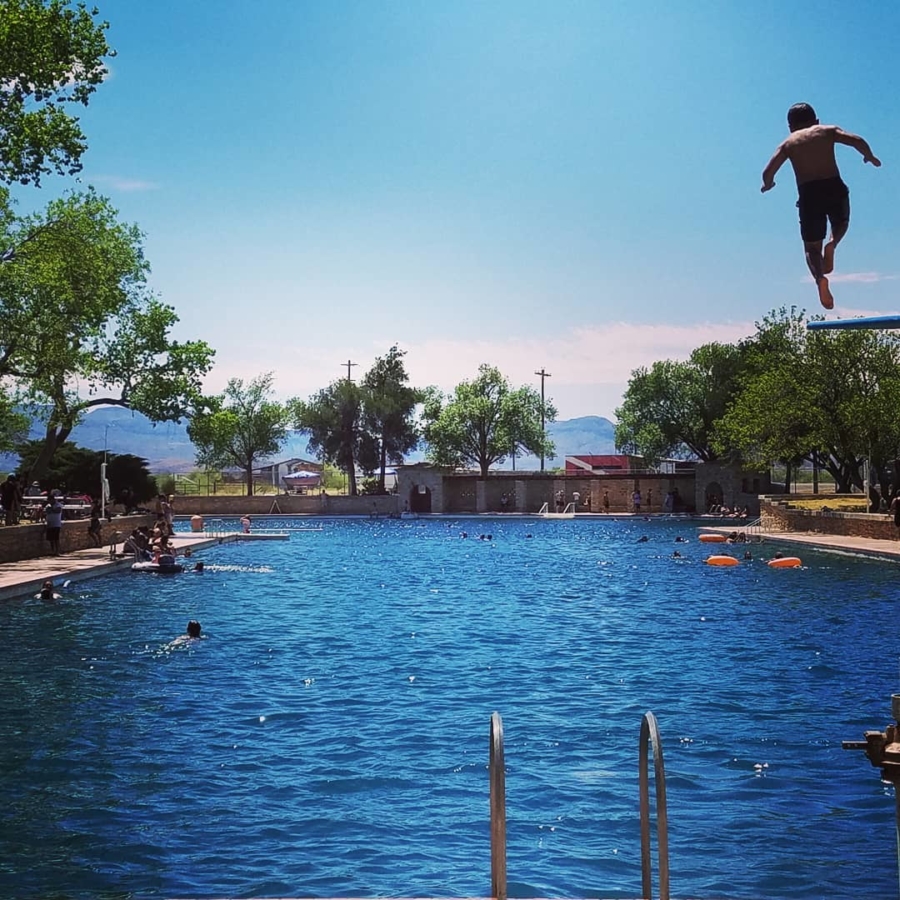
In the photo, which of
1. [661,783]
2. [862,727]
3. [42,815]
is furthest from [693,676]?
[661,783]

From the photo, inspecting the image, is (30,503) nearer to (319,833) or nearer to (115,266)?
(115,266)

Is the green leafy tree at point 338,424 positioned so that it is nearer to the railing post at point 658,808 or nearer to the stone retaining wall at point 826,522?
the stone retaining wall at point 826,522

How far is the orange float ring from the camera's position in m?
35.9

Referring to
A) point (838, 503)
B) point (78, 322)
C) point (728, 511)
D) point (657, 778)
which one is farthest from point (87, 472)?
point (657, 778)

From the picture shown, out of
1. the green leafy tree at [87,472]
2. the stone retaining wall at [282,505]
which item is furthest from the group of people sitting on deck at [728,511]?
the green leafy tree at [87,472]

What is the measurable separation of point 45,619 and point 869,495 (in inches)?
1296

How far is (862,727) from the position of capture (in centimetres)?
1284

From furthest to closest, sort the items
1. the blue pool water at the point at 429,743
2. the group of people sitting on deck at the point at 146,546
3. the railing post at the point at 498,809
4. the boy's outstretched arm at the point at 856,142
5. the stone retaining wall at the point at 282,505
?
the stone retaining wall at the point at 282,505
the group of people sitting on deck at the point at 146,546
the blue pool water at the point at 429,743
the railing post at the point at 498,809
the boy's outstretched arm at the point at 856,142

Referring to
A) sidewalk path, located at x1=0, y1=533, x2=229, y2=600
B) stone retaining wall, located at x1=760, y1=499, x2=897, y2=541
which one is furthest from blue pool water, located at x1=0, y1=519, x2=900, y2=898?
stone retaining wall, located at x1=760, y1=499, x2=897, y2=541

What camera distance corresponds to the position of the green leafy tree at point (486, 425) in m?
88.1

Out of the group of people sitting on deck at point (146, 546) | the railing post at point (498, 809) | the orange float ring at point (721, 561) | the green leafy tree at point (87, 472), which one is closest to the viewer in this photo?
the railing post at point (498, 809)

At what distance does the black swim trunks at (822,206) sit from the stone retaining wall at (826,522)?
3691 cm

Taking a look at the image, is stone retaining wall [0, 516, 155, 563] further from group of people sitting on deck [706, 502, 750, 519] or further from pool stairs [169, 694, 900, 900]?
group of people sitting on deck [706, 502, 750, 519]

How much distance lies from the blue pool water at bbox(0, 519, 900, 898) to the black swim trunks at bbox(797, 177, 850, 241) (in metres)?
6.03
